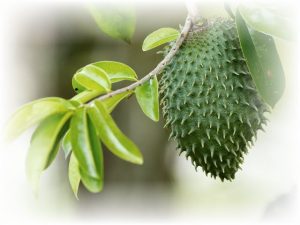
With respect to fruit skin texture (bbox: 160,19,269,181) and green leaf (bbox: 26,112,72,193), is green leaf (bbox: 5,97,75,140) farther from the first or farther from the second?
fruit skin texture (bbox: 160,19,269,181)

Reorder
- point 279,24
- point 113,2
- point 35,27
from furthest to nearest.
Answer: point 35,27 < point 113,2 < point 279,24

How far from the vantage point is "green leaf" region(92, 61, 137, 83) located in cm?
167

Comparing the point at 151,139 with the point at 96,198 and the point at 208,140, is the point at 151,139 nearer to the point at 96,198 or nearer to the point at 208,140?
the point at 96,198

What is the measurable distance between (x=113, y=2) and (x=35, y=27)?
3.93 meters

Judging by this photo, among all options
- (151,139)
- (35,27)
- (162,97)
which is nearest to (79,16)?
(35,27)

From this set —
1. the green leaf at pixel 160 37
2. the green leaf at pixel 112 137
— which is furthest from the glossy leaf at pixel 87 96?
the green leaf at pixel 160 37

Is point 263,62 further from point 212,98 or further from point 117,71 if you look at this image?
point 117,71

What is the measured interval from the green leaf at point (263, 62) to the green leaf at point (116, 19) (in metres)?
0.27

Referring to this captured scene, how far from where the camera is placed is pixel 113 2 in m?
1.58

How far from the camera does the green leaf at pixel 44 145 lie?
1.27 m

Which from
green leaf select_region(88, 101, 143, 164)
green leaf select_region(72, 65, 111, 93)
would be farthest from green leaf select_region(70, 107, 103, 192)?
green leaf select_region(72, 65, 111, 93)

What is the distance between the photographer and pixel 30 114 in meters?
1.33

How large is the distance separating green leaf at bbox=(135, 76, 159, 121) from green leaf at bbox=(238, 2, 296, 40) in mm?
270

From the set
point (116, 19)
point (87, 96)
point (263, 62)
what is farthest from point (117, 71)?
point (263, 62)
